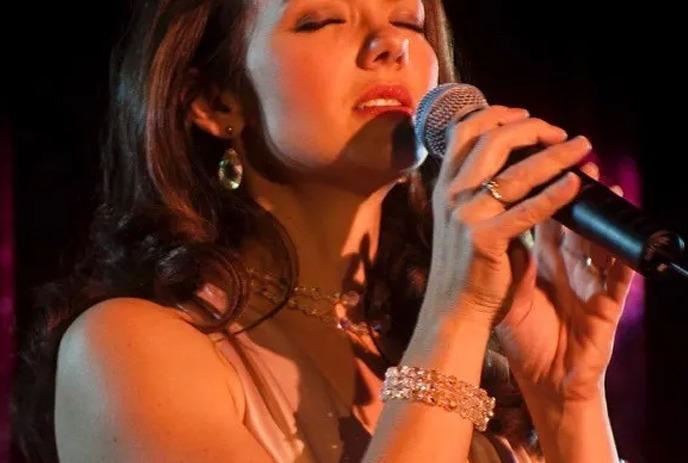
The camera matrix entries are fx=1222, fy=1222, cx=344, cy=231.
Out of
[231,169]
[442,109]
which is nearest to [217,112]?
[231,169]

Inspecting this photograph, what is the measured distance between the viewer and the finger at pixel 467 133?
105 cm

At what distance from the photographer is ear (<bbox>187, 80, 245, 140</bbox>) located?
140cm

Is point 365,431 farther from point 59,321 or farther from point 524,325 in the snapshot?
point 59,321

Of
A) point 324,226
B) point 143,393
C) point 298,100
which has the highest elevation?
point 298,100

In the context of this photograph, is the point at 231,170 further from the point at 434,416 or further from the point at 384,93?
the point at 434,416

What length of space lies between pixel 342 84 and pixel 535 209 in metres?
0.30

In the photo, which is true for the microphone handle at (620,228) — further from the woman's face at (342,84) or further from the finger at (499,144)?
the woman's face at (342,84)

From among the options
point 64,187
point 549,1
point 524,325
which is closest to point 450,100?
point 524,325

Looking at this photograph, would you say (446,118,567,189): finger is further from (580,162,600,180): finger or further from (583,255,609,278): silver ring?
(583,255,609,278): silver ring

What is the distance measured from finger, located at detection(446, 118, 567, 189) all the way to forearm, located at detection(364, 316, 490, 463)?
14 cm

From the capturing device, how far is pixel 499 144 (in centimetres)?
103

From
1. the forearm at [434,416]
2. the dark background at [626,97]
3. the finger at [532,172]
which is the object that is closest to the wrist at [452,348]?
the forearm at [434,416]

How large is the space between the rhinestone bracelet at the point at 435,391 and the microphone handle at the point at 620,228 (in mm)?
174

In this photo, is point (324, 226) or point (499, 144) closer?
point (499, 144)
